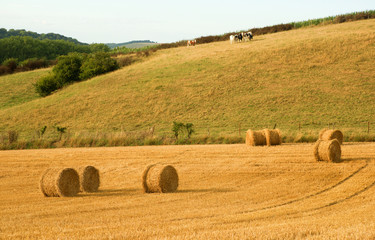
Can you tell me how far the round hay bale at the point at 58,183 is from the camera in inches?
520

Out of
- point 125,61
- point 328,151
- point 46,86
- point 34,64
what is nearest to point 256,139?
point 328,151

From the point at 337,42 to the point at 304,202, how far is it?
45.9 m

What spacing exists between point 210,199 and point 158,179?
165 centimetres

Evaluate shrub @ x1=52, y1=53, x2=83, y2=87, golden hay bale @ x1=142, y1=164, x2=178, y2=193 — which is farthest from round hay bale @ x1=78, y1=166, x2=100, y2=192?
shrub @ x1=52, y1=53, x2=83, y2=87

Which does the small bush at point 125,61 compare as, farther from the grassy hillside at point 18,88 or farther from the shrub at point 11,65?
the shrub at point 11,65

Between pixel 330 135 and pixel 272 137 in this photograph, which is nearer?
pixel 330 135

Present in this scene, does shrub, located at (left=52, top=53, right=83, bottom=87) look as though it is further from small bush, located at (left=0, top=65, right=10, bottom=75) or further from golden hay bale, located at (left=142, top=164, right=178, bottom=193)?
golden hay bale, located at (left=142, top=164, right=178, bottom=193)

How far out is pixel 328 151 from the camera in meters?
18.4

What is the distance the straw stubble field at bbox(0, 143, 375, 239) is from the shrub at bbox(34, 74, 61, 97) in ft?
125

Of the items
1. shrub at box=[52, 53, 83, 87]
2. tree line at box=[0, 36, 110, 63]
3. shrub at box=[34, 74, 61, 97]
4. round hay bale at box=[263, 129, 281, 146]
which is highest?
tree line at box=[0, 36, 110, 63]

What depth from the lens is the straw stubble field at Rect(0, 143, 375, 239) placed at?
873cm

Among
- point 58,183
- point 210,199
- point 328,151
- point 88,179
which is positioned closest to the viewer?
point 210,199

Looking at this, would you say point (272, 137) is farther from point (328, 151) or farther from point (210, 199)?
point (210, 199)

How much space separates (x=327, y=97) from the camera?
41969mm
